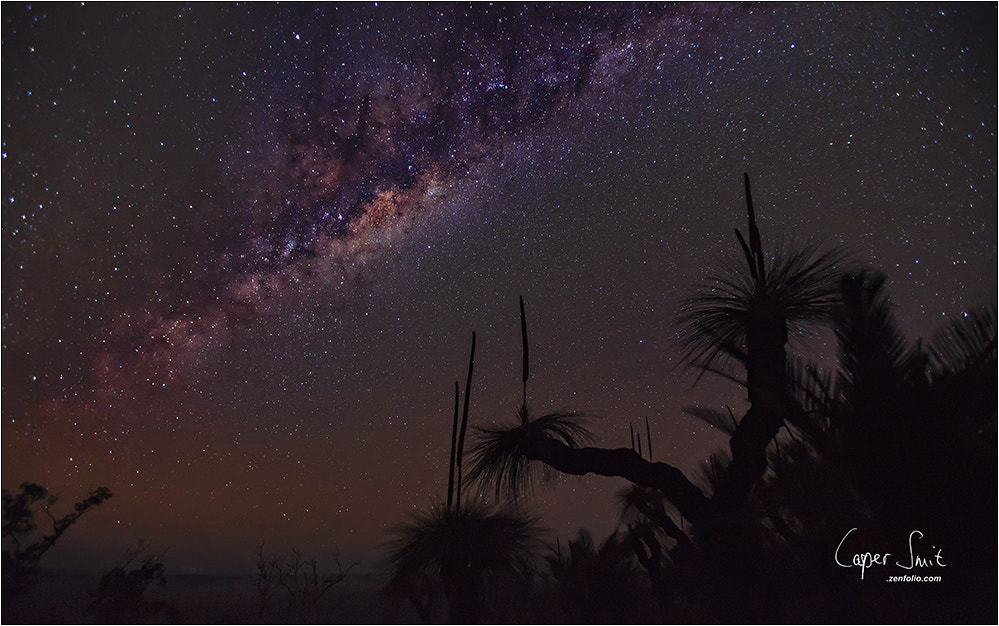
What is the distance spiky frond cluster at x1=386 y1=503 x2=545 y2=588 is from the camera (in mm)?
6895

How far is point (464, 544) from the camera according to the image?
6914 mm

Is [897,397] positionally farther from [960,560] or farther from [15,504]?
[15,504]

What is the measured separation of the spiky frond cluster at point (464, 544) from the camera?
22.6 ft

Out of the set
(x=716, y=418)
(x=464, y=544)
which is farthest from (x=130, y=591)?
(x=716, y=418)

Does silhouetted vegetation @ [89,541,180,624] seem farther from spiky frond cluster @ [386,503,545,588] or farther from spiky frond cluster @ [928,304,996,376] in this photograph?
spiky frond cluster @ [928,304,996,376]

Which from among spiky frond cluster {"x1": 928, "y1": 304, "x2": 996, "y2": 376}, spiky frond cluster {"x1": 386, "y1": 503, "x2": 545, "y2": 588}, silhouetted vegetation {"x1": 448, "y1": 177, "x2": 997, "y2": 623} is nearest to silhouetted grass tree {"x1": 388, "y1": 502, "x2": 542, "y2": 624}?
spiky frond cluster {"x1": 386, "y1": 503, "x2": 545, "y2": 588}

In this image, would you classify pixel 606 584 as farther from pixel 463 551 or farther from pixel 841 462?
pixel 841 462

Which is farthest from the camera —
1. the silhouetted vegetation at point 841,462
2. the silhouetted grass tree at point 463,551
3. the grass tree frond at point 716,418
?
the silhouetted grass tree at point 463,551

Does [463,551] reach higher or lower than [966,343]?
lower

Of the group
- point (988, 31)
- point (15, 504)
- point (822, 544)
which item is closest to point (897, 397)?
point (822, 544)

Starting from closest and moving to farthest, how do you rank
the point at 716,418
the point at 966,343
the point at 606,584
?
the point at 966,343
the point at 716,418
the point at 606,584

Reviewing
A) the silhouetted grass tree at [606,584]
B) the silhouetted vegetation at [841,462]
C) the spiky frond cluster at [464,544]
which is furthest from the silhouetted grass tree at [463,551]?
the silhouetted vegetation at [841,462]

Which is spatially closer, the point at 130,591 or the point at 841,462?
the point at 841,462

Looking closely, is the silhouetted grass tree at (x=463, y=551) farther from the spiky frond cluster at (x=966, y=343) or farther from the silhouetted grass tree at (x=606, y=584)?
the spiky frond cluster at (x=966, y=343)
